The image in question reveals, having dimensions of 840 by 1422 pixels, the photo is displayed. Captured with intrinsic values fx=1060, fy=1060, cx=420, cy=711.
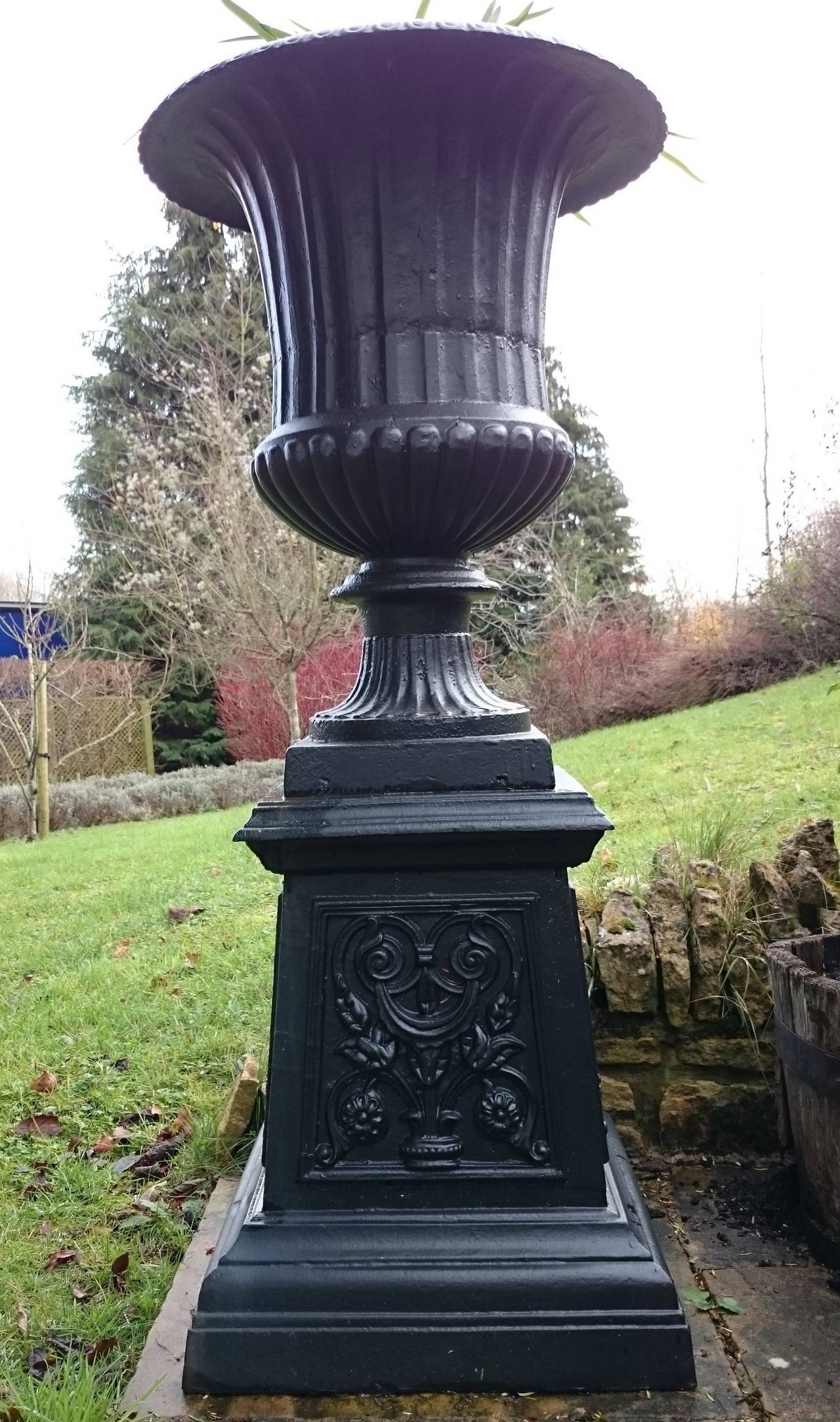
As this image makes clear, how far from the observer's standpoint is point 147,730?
14359 mm

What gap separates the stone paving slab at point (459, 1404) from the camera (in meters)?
1.57

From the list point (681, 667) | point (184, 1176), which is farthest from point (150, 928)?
point (681, 667)

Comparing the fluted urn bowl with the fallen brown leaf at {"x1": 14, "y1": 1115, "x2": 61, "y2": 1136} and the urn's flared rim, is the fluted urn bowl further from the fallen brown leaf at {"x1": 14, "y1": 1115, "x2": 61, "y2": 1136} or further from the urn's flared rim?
the fallen brown leaf at {"x1": 14, "y1": 1115, "x2": 61, "y2": 1136}

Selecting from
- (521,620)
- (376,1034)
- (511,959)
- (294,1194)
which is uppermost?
(521,620)

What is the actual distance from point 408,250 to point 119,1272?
198 centimetres

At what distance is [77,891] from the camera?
611 centimetres

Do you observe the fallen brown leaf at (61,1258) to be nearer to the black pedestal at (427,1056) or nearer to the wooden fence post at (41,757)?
the black pedestal at (427,1056)

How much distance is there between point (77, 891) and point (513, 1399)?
4.96 meters

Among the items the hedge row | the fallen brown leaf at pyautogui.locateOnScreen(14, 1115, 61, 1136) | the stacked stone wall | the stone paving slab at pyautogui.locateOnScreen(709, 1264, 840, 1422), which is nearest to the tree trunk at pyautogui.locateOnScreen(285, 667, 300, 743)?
the hedge row

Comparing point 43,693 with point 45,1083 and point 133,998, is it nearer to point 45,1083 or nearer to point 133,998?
point 133,998

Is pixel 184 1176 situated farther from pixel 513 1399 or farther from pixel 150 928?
pixel 150 928

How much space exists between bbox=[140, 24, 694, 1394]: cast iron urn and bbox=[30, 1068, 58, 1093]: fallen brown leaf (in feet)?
4.54

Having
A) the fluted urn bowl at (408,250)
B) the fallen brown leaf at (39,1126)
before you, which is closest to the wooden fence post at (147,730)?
the fallen brown leaf at (39,1126)

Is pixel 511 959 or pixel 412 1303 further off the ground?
pixel 511 959
